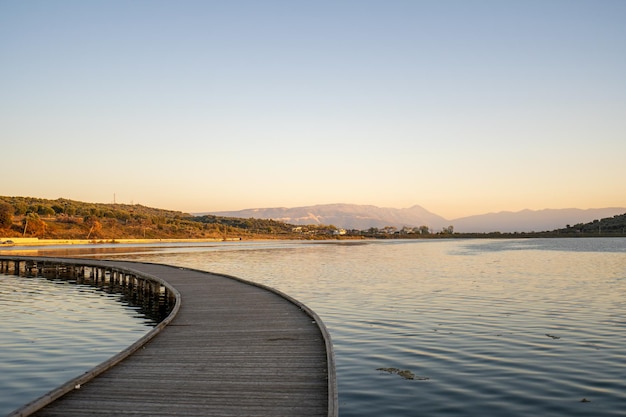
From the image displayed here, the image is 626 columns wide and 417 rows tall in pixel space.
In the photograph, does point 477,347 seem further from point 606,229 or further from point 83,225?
point 606,229

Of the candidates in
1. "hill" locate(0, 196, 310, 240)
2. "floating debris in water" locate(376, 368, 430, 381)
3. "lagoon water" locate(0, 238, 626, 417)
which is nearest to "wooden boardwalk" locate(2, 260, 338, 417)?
"lagoon water" locate(0, 238, 626, 417)

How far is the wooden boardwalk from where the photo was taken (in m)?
7.87

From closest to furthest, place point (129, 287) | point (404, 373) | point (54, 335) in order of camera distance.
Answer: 1. point (404, 373)
2. point (54, 335)
3. point (129, 287)

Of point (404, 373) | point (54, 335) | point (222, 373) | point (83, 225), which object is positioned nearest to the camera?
point (222, 373)

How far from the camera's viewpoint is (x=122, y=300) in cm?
2642

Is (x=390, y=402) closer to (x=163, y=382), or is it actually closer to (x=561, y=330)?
(x=163, y=382)

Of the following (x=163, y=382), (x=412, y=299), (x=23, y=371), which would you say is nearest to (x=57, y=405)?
(x=163, y=382)

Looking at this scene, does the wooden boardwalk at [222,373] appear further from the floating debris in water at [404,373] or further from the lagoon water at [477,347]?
the floating debris in water at [404,373]

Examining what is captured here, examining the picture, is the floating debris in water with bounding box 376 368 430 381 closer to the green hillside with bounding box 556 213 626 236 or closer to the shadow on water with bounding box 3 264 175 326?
the shadow on water with bounding box 3 264 175 326

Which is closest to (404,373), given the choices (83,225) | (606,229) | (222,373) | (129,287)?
(222,373)

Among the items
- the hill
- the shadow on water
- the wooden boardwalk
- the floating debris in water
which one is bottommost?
the shadow on water

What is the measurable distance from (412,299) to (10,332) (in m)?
15.1

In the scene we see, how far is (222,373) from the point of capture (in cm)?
969

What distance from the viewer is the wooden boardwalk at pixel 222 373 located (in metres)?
7.87
